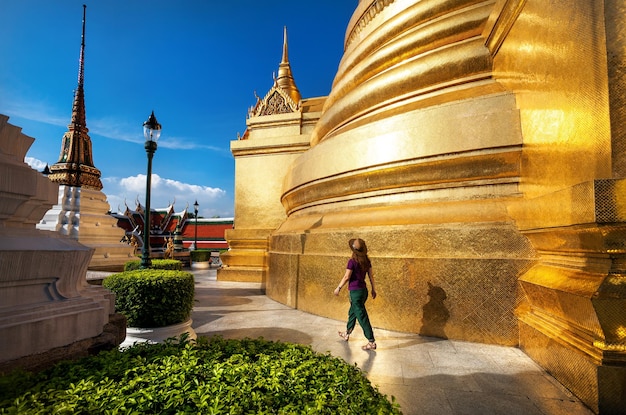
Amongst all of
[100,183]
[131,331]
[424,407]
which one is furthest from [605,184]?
[100,183]

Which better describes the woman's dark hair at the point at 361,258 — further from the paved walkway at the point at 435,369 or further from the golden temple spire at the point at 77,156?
the golden temple spire at the point at 77,156

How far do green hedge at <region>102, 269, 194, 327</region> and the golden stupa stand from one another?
217 cm

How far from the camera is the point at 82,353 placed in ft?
7.88

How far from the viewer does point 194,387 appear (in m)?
1.63

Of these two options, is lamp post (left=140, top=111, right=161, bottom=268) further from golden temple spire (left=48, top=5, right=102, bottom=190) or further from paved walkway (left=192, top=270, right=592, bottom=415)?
golden temple spire (left=48, top=5, right=102, bottom=190)

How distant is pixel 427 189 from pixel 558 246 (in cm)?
200

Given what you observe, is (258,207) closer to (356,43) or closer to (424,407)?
(356,43)

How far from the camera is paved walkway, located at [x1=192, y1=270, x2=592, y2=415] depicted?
101 inches

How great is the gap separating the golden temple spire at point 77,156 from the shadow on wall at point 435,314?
13577 millimetres

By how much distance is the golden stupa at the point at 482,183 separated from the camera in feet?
8.31

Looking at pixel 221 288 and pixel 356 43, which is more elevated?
pixel 356 43

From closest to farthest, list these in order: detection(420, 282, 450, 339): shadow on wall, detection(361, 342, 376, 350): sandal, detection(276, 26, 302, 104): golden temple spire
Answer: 1. detection(361, 342, 376, 350): sandal
2. detection(420, 282, 450, 339): shadow on wall
3. detection(276, 26, 302, 104): golden temple spire

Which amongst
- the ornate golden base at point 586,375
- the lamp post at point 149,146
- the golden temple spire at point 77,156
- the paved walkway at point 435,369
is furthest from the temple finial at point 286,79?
the ornate golden base at point 586,375

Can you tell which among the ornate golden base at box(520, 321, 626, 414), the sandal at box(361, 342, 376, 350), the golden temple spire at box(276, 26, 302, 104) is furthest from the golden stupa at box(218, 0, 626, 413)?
the golden temple spire at box(276, 26, 302, 104)
